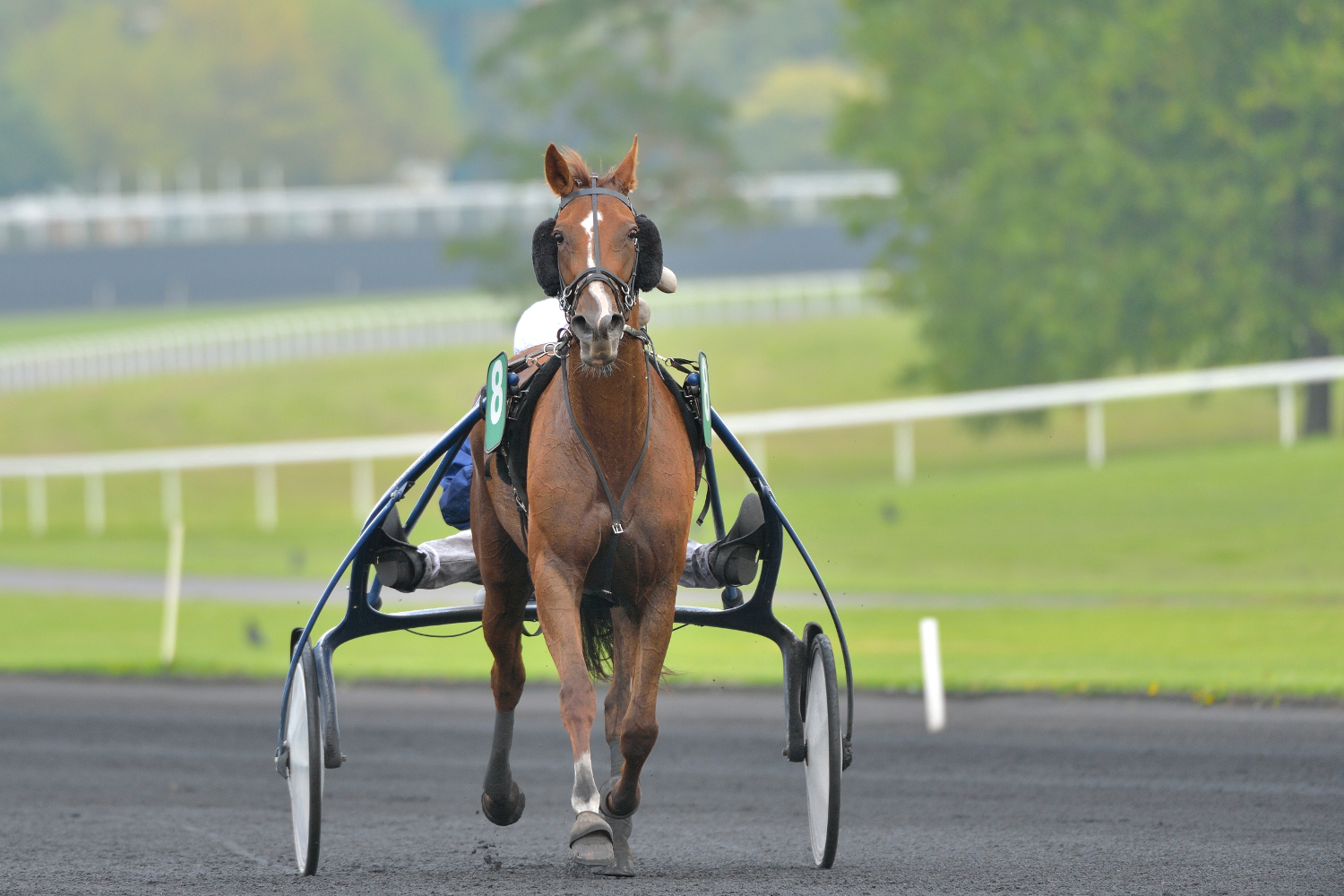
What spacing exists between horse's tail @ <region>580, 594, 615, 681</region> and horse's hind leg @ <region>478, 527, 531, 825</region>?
0.21m

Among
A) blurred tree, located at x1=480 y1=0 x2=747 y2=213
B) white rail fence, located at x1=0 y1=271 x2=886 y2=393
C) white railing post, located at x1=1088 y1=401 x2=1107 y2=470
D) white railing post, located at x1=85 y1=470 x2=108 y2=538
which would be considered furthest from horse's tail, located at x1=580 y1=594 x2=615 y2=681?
blurred tree, located at x1=480 y1=0 x2=747 y2=213

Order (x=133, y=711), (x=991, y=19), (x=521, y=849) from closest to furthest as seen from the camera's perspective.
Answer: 1. (x=521, y=849)
2. (x=133, y=711)
3. (x=991, y=19)

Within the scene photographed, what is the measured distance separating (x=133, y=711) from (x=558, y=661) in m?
6.26

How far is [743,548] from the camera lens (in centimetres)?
593

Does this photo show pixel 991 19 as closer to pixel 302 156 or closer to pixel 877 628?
pixel 877 628

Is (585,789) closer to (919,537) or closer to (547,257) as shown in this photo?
(547,257)

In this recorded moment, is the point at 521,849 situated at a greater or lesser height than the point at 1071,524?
lesser

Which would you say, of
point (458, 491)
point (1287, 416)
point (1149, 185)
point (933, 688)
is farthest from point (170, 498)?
point (458, 491)

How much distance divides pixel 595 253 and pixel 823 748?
161 cm

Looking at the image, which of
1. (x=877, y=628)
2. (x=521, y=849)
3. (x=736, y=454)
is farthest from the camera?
(x=877, y=628)

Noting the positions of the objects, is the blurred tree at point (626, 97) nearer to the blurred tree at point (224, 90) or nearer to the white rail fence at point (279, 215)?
the white rail fence at point (279, 215)

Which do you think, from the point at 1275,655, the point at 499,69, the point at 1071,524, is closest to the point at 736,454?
the point at 1275,655

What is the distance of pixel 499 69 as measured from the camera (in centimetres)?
3475

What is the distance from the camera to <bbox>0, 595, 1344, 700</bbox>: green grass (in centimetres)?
1109
